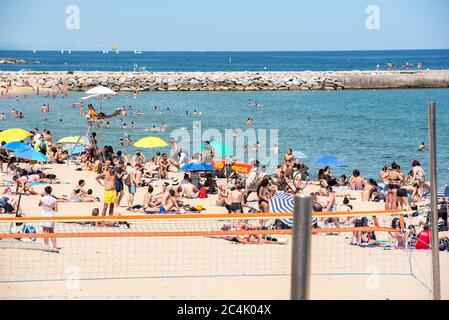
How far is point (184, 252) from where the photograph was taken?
10469 mm

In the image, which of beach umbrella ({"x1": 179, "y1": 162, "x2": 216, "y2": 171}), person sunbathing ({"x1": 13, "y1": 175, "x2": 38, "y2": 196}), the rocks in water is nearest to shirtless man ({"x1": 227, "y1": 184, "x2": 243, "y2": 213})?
beach umbrella ({"x1": 179, "y1": 162, "x2": 216, "y2": 171})

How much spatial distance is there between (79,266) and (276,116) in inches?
1381

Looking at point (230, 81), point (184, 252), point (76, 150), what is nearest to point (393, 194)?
point (184, 252)

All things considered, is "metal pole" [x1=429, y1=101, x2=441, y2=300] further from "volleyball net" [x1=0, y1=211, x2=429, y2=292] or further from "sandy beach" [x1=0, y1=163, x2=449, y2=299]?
"volleyball net" [x1=0, y1=211, x2=429, y2=292]

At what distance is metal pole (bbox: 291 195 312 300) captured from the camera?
10.2 ft

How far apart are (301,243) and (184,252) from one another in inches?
291

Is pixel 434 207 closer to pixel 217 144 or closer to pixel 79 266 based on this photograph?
pixel 79 266

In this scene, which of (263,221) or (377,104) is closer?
(263,221)

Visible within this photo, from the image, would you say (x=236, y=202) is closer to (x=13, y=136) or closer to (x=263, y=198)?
(x=263, y=198)

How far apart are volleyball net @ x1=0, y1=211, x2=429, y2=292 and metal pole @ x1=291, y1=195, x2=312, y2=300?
5187 millimetres

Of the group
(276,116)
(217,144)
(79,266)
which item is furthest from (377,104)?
(79,266)

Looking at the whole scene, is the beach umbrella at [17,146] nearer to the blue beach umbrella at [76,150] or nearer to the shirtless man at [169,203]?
the blue beach umbrella at [76,150]
